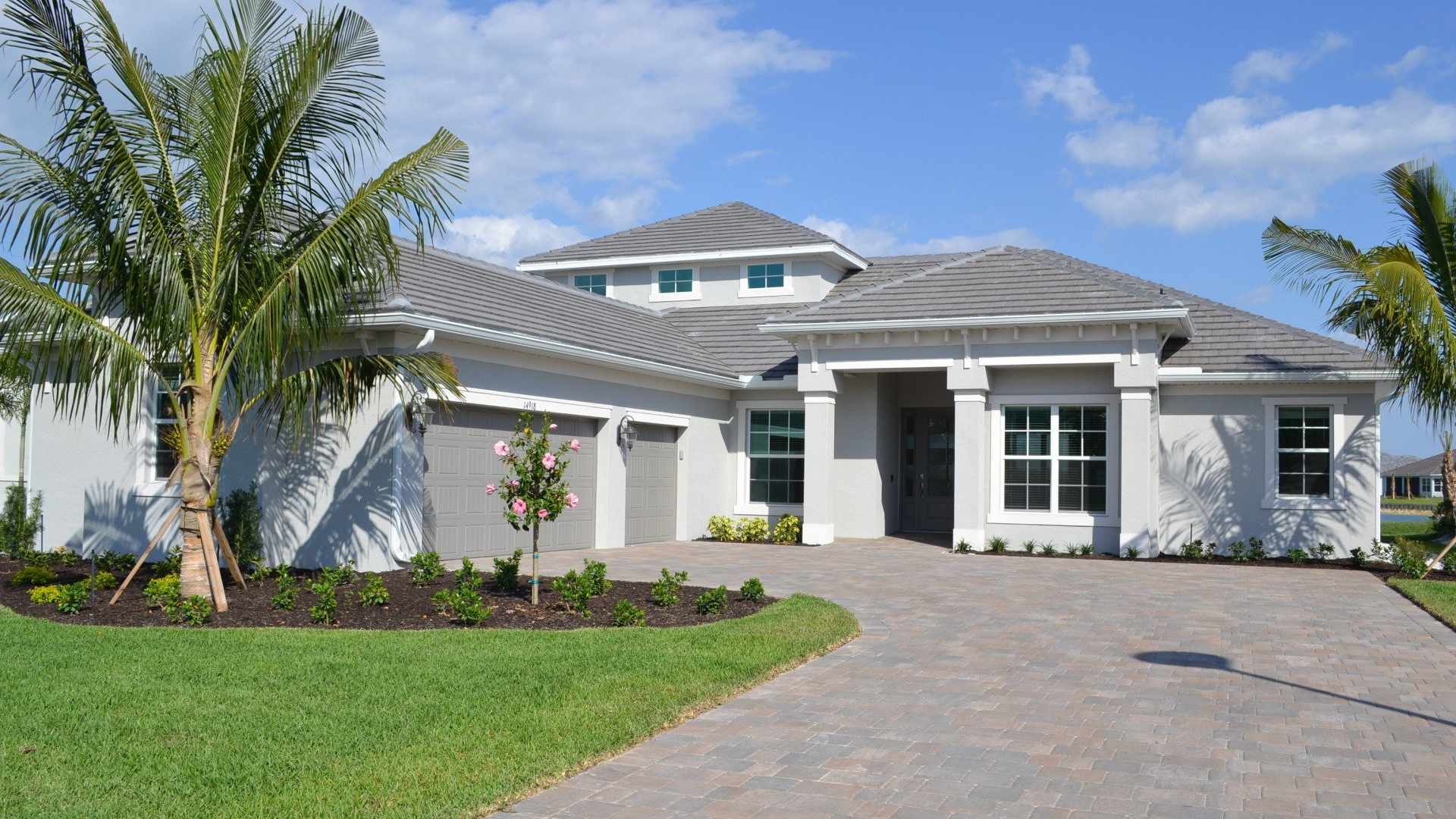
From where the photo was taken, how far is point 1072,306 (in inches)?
704

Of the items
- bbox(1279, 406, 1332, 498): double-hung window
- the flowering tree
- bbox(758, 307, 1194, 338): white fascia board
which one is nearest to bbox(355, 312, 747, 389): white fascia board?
bbox(758, 307, 1194, 338): white fascia board

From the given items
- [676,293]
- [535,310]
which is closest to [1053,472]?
[535,310]

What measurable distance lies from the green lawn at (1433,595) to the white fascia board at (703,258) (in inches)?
478

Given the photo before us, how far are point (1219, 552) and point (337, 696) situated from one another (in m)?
15.5

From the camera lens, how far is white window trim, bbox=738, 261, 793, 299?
945 inches

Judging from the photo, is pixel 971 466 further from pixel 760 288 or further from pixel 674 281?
pixel 674 281

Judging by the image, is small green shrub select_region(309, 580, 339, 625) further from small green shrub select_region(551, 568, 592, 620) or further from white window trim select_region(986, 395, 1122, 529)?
white window trim select_region(986, 395, 1122, 529)

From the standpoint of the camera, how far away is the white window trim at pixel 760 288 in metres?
24.0

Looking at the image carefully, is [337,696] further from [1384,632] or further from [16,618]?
[1384,632]

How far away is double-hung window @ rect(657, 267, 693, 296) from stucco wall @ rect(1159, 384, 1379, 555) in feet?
→ 34.3

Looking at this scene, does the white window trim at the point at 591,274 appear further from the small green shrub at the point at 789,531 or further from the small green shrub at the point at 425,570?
the small green shrub at the point at 425,570

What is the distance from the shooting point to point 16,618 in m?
10.3

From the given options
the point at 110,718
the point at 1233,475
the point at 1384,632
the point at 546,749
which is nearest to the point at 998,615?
the point at 1384,632

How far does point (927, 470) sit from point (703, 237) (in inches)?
286
